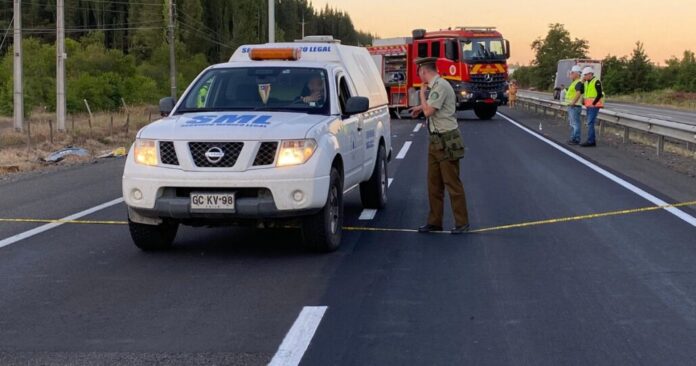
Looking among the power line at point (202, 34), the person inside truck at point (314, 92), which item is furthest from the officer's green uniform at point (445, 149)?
the power line at point (202, 34)

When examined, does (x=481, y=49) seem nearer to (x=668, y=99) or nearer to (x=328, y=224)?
(x=328, y=224)

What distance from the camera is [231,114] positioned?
816cm

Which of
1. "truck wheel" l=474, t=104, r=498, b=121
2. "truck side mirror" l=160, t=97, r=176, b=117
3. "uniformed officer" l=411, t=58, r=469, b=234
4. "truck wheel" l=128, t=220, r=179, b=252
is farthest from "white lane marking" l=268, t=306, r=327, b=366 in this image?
"truck wheel" l=474, t=104, r=498, b=121

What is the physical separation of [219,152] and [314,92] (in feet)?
5.69

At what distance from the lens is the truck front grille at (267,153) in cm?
751

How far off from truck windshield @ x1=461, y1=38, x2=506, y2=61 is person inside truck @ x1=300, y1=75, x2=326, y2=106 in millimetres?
27080

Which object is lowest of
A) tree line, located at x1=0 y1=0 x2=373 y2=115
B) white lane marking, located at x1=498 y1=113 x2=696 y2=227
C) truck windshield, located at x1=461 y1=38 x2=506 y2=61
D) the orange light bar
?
white lane marking, located at x1=498 y1=113 x2=696 y2=227

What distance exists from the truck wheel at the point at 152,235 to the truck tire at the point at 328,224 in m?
1.26

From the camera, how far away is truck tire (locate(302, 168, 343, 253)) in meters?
7.78

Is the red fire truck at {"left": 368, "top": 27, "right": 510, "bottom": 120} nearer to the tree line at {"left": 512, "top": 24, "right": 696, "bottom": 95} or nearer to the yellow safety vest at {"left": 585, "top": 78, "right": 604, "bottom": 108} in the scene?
the yellow safety vest at {"left": 585, "top": 78, "right": 604, "bottom": 108}

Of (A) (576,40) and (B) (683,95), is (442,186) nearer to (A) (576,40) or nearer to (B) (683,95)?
(B) (683,95)

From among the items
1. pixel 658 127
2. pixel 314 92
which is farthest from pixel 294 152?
pixel 658 127

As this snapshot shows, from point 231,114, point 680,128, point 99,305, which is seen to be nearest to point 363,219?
point 231,114

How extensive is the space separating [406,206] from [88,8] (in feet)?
379
